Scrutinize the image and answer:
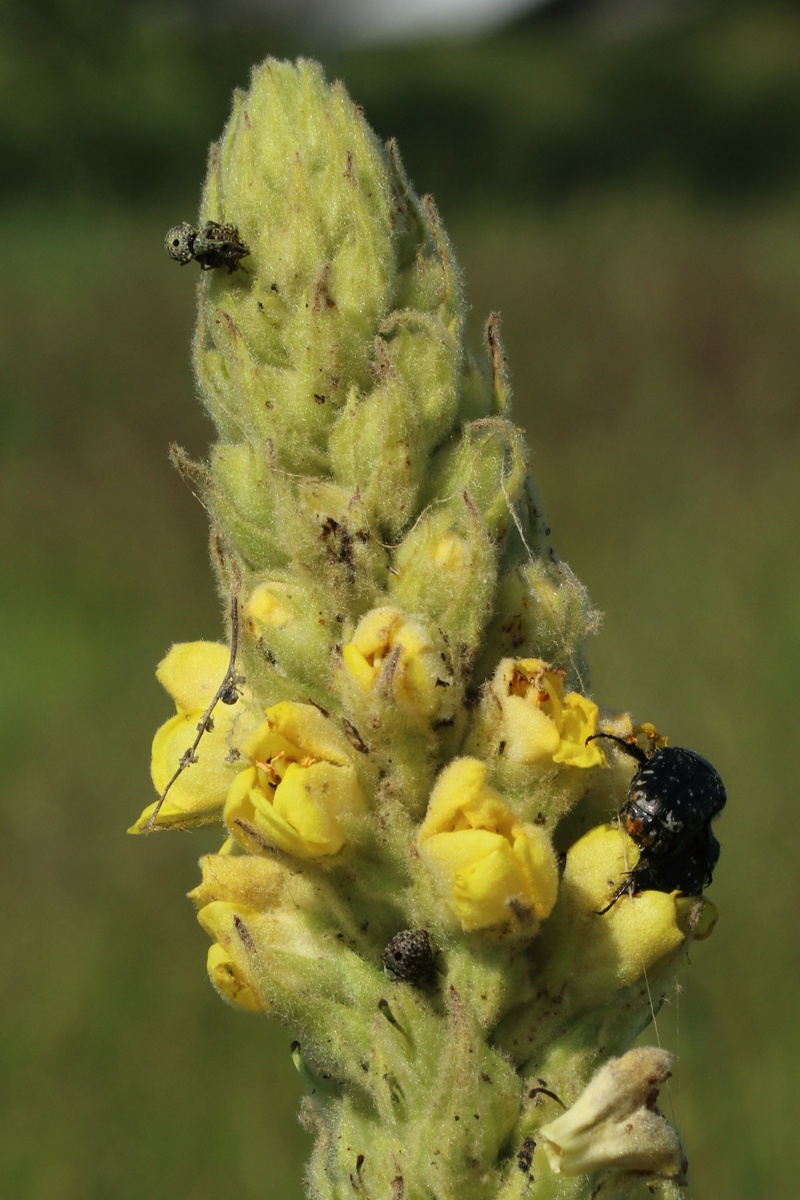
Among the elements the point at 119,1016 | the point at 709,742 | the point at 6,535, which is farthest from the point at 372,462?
the point at 6,535

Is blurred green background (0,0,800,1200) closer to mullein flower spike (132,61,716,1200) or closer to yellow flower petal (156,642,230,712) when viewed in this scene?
mullein flower spike (132,61,716,1200)

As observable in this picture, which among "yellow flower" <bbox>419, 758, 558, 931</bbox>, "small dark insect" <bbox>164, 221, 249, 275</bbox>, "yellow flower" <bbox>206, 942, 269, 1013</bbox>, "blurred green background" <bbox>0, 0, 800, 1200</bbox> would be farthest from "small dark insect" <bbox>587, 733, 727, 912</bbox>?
"blurred green background" <bbox>0, 0, 800, 1200</bbox>

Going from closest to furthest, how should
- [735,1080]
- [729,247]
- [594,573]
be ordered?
[735,1080] → [594,573] → [729,247]

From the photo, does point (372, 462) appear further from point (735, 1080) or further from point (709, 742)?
point (709, 742)

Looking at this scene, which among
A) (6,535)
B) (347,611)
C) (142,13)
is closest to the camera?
(347,611)

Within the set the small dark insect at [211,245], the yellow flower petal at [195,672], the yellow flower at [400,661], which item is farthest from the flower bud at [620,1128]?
the small dark insect at [211,245]

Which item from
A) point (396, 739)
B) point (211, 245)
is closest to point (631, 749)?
point (396, 739)

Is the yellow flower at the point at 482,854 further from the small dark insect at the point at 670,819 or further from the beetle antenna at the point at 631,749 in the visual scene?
the beetle antenna at the point at 631,749
